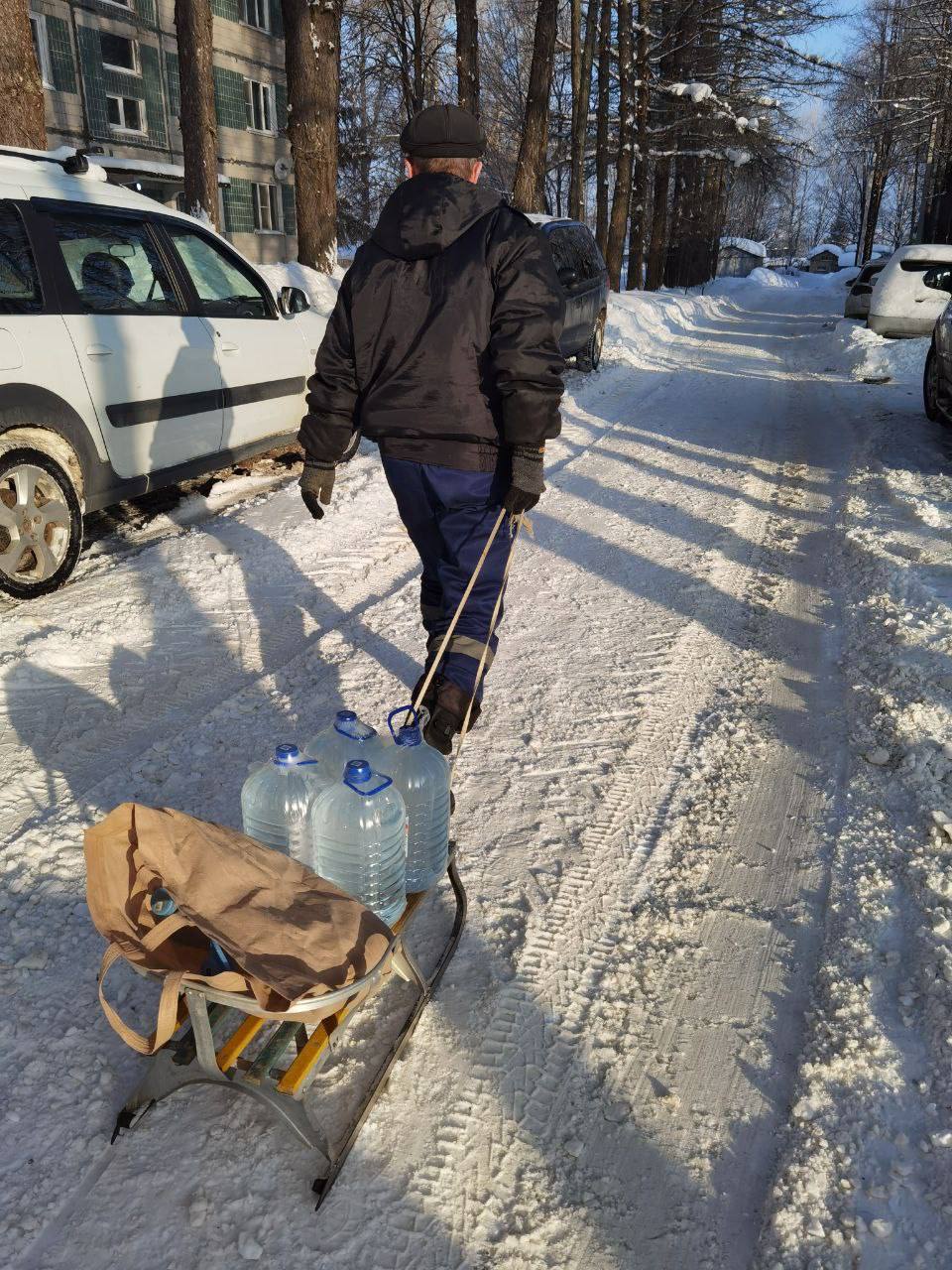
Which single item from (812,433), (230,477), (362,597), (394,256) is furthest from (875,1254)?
(812,433)

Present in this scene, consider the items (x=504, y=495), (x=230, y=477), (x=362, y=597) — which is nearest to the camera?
(x=504, y=495)

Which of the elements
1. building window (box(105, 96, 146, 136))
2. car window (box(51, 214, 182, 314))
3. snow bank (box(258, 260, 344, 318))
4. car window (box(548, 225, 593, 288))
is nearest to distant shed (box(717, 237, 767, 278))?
building window (box(105, 96, 146, 136))

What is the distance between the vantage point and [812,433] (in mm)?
9367

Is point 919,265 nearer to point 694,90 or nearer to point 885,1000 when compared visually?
point 694,90

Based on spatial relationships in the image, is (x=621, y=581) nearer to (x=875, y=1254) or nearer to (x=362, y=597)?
(x=362, y=597)

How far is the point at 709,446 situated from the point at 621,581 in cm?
406

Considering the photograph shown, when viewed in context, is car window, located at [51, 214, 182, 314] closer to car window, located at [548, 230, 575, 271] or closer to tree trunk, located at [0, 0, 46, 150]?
tree trunk, located at [0, 0, 46, 150]

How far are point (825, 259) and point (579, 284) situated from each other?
84.2m

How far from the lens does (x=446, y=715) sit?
10.0ft

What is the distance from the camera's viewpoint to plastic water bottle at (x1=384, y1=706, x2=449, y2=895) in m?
2.42

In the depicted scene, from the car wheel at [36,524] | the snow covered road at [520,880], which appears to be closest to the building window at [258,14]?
the snow covered road at [520,880]

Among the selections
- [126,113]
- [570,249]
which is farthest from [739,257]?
[570,249]

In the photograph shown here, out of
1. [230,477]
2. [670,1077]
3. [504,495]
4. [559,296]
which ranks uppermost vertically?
[559,296]

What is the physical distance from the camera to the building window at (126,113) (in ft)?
90.6
